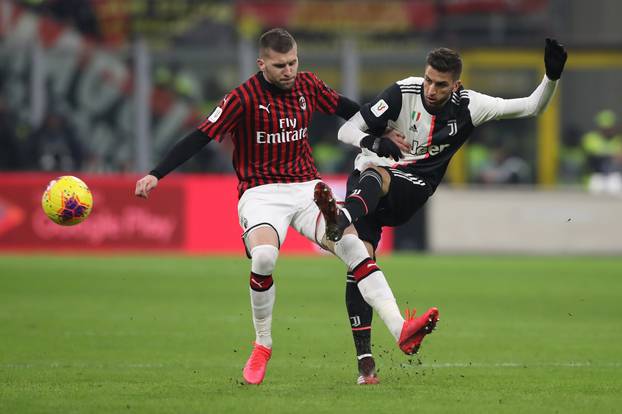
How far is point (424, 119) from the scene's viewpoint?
870cm

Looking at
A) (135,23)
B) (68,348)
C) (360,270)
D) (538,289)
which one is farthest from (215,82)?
(360,270)

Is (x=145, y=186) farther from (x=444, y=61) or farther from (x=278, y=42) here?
(x=444, y=61)

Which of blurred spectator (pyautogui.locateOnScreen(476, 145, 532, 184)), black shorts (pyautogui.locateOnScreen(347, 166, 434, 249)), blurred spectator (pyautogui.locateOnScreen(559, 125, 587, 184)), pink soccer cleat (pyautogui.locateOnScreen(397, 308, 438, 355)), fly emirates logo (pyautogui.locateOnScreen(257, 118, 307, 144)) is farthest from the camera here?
blurred spectator (pyautogui.locateOnScreen(559, 125, 587, 184))

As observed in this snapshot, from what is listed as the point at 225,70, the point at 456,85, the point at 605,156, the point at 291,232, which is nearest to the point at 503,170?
the point at 605,156

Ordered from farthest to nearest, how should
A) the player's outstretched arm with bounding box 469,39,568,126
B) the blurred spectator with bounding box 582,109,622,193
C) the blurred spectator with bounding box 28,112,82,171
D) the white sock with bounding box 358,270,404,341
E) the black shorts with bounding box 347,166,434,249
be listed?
1. the blurred spectator with bounding box 582,109,622,193
2. the blurred spectator with bounding box 28,112,82,171
3. the black shorts with bounding box 347,166,434,249
4. the player's outstretched arm with bounding box 469,39,568,126
5. the white sock with bounding box 358,270,404,341

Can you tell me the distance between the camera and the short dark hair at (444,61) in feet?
27.1

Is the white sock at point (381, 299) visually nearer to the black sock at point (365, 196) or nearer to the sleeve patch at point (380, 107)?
the black sock at point (365, 196)

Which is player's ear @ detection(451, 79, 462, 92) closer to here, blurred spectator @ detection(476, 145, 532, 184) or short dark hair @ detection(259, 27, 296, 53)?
short dark hair @ detection(259, 27, 296, 53)

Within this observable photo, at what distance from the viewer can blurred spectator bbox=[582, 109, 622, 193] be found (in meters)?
25.6

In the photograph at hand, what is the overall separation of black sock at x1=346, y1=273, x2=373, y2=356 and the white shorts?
42cm

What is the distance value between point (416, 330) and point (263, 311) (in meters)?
1.22

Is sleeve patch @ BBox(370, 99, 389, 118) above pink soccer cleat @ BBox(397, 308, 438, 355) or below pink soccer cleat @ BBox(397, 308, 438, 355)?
above

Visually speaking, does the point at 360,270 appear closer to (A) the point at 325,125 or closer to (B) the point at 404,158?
(B) the point at 404,158

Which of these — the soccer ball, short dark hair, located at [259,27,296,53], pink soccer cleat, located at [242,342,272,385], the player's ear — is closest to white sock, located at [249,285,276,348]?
pink soccer cleat, located at [242,342,272,385]
